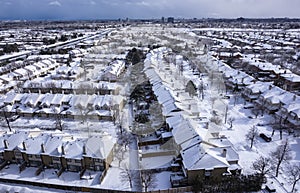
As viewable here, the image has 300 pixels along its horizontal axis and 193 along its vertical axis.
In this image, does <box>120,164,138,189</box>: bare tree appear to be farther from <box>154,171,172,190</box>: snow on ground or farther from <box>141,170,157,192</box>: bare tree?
<box>154,171,172,190</box>: snow on ground

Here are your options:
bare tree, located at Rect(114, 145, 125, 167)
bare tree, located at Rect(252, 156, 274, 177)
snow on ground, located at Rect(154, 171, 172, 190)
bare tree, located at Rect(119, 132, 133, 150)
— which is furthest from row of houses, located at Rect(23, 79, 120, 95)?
bare tree, located at Rect(252, 156, 274, 177)

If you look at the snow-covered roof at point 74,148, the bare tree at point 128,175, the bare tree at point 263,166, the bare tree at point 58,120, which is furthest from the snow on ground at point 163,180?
the bare tree at point 58,120

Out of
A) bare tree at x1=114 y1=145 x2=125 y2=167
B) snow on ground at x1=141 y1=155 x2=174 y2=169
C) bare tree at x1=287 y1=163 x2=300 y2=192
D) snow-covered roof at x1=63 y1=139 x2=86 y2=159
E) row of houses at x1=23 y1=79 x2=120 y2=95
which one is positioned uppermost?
row of houses at x1=23 y1=79 x2=120 y2=95

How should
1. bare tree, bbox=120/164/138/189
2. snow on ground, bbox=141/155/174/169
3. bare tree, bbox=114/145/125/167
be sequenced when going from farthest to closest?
bare tree, bbox=114/145/125/167 → snow on ground, bbox=141/155/174/169 → bare tree, bbox=120/164/138/189

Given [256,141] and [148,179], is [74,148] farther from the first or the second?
[256,141]

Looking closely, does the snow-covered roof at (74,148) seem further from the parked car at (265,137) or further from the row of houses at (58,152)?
the parked car at (265,137)

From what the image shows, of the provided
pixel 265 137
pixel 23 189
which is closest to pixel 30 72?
pixel 23 189

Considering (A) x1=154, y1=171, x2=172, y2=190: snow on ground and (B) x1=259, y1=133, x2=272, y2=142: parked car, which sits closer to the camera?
(A) x1=154, y1=171, x2=172, y2=190: snow on ground
